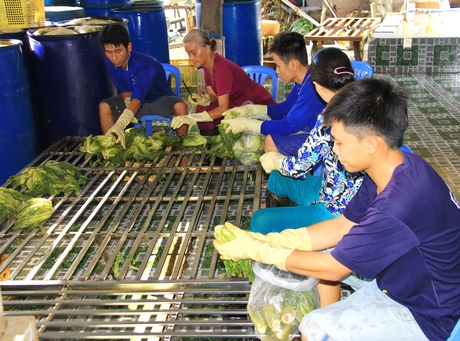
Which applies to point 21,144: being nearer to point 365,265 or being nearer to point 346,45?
point 365,265

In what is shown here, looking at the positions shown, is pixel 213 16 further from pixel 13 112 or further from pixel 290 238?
pixel 290 238

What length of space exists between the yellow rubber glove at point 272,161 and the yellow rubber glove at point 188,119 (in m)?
1.24

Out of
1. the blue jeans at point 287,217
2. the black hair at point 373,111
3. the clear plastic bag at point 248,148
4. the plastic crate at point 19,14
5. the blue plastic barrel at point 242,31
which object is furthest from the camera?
the blue plastic barrel at point 242,31

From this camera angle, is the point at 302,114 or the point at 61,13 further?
the point at 61,13

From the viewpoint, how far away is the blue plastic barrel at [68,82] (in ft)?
18.1

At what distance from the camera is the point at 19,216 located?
338 centimetres

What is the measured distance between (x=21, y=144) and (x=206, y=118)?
5.92ft

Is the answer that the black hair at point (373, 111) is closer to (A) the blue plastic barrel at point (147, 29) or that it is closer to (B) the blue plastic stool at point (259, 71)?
(B) the blue plastic stool at point (259, 71)

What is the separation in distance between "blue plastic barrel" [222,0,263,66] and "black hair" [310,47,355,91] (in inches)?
208

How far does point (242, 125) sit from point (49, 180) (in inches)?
61.8

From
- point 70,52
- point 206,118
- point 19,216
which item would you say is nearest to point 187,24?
point 70,52

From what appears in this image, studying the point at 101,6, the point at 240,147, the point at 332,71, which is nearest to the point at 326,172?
the point at 332,71

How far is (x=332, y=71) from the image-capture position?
301 centimetres

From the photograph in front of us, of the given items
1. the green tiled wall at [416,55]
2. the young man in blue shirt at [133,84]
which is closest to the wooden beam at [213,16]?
the young man in blue shirt at [133,84]
